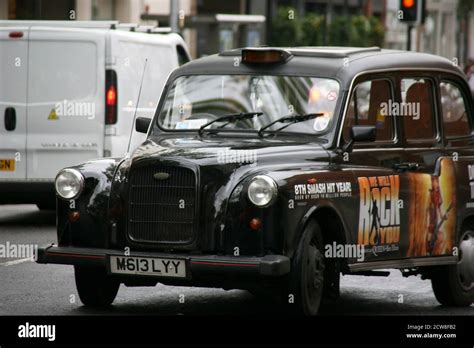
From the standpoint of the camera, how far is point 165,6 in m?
46.6

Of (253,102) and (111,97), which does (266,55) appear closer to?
(253,102)

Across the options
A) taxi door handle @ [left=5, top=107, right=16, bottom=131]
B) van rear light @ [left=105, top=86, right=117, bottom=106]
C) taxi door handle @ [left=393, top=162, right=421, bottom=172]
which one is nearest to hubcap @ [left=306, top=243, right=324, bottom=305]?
taxi door handle @ [left=393, top=162, right=421, bottom=172]

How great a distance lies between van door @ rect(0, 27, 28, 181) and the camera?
56.9ft

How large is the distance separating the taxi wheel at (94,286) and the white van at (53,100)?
678 cm

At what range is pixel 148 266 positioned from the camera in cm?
969

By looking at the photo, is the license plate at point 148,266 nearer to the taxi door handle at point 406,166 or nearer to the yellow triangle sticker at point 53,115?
the taxi door handle at point 406,166

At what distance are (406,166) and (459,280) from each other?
1.15 m

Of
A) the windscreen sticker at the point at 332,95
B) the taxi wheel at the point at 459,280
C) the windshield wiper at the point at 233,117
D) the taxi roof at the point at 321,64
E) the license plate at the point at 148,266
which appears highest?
the taxi roof at the point at 321,64

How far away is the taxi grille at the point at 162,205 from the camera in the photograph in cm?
972

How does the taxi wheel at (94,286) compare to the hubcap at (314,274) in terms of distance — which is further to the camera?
the taxi wheel at (94,286)

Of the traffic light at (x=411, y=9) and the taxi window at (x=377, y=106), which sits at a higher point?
the traffic light at (x=411, y=9)

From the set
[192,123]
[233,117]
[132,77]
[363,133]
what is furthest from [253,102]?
[132,77]

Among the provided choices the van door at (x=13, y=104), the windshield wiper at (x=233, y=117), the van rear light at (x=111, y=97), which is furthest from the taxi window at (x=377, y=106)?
the van door at (x=13, y=104)

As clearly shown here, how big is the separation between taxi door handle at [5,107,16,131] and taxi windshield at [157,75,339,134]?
635 cm
